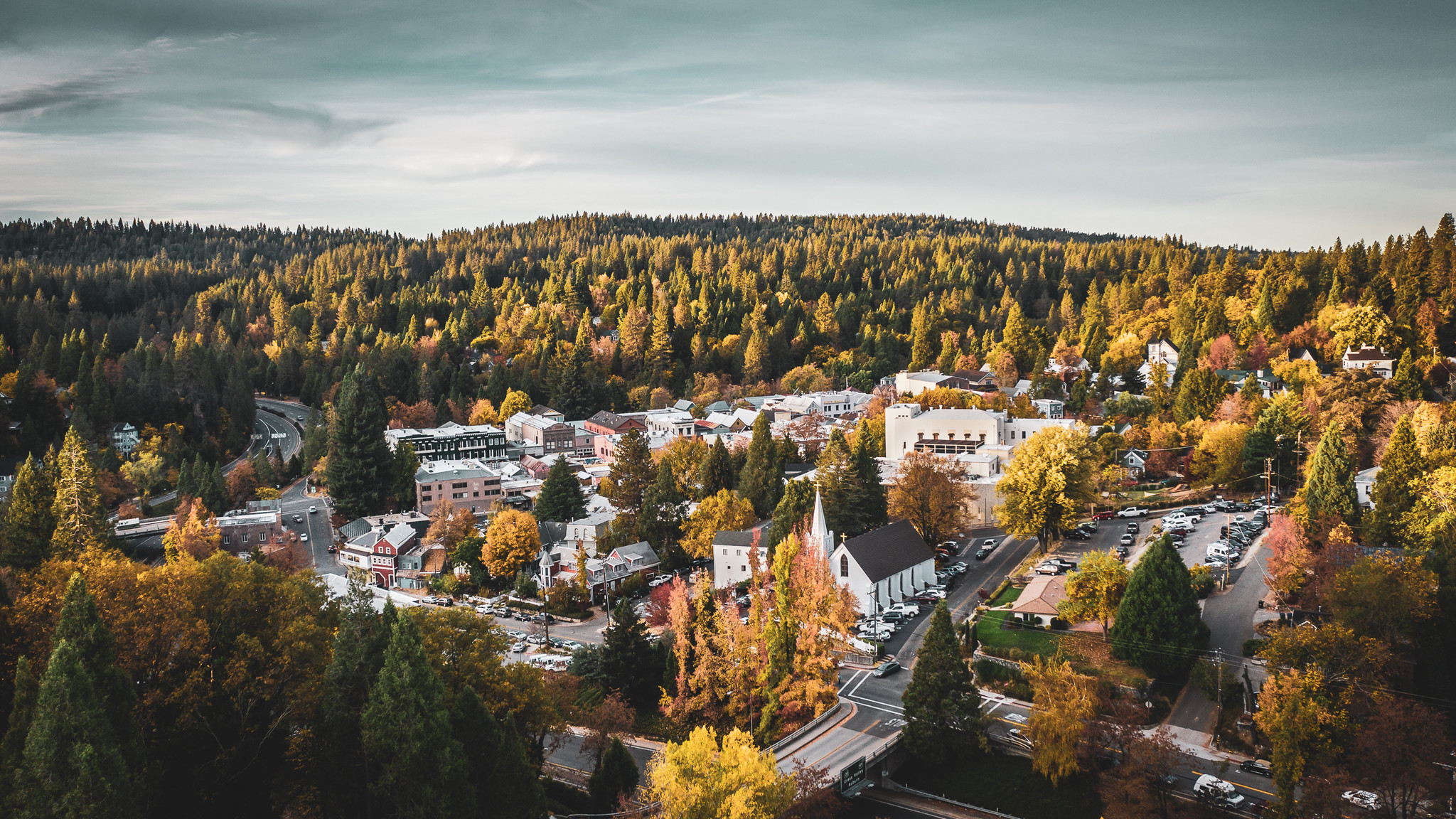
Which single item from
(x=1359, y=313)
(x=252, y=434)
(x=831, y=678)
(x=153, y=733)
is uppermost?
(x=1359, y=313)

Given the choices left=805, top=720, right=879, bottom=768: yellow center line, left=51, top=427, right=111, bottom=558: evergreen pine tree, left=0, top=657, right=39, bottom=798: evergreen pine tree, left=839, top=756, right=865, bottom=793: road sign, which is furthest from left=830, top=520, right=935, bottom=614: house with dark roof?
left=51, top=427, right=111, bottom=558: evergreen pine tree

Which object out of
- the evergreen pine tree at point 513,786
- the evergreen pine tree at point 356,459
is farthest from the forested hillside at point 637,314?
the evergreen pine tree at point 513,786

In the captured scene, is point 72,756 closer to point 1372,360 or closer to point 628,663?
point 628,663

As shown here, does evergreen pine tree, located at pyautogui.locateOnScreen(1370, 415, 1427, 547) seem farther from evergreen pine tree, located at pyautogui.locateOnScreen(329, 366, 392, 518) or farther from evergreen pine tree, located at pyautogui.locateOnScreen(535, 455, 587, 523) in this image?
evergreen pine tree, located at pyautogui.locateOnScreen(329, 366, 392, 518)

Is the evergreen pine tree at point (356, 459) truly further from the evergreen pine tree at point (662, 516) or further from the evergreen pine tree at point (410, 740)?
the evergreen pine tree at point (410, 740)

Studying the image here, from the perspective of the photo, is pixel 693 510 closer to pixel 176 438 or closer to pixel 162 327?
pixel 176 438

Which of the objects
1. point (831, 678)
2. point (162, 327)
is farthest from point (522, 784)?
point (162, 327)

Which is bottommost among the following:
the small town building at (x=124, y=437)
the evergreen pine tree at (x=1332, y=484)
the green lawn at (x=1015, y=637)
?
the small town building at (x=124, y=437)
